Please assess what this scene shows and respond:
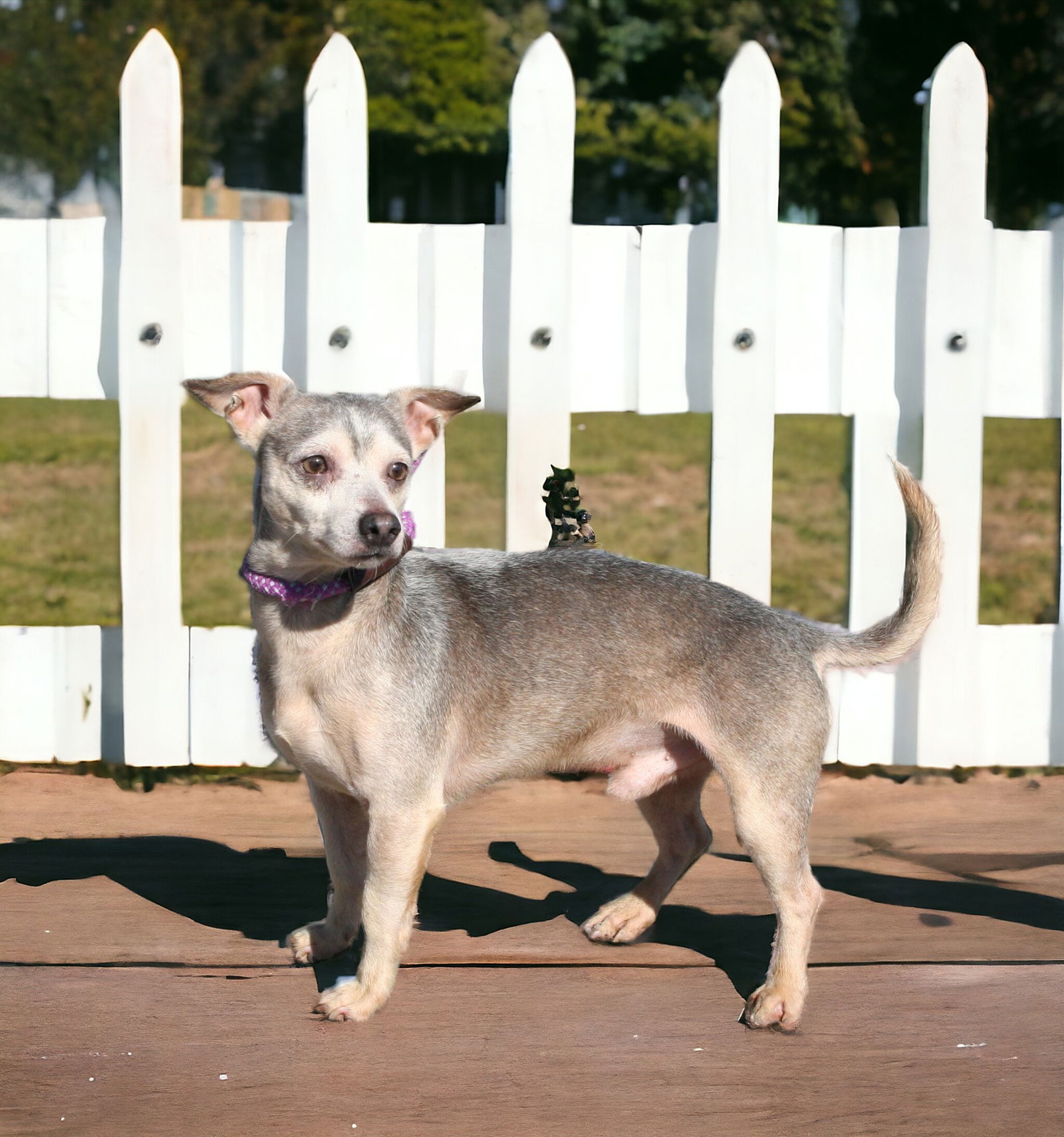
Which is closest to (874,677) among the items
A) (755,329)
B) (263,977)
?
(755,329)

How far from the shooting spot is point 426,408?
3.68m

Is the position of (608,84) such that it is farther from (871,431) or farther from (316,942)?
(316,942)

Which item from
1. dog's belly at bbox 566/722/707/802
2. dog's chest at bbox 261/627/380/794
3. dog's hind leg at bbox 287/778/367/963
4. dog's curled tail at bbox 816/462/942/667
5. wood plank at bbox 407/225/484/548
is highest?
wood plank at bbox 407/225/484/548

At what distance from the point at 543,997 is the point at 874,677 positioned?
7.76 ft

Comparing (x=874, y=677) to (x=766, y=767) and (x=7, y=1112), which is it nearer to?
(x=766, y=767)

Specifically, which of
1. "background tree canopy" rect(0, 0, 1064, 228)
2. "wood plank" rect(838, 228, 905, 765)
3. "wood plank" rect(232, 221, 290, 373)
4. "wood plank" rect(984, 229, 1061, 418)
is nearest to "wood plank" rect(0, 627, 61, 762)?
"wood plank" rect(232, 221, 290, 373)

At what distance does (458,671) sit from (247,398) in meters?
0.88

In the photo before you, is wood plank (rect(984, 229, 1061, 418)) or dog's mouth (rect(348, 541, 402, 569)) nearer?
dog's mouth (rect(348, 541, 402, 569))

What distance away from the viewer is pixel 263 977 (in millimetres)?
3572

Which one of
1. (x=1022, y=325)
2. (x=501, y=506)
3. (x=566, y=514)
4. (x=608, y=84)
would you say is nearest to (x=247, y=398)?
(x=566, y=514)

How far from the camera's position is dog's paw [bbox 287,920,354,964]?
3.68m

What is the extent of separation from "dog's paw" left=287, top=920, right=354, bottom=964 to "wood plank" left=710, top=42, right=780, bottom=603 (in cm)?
210

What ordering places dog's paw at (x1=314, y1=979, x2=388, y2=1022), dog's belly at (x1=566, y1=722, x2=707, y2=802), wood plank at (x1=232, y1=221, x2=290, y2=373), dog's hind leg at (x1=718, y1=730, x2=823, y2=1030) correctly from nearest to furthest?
dog's paw at (x1=314, y1=979, x2=388, y2=1022)
dog's hind leg at (x1=718, y1=730, x2=823, y2=1030)
dog's belly at (x1=566, y1=722, x2=707, y2=802)
wood plank at (x1=232, y1=221, x2=290, y2=373)

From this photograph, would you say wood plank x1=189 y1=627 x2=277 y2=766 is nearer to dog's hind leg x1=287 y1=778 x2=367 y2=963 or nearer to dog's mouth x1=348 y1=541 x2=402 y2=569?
dog's hind leg x1=287 y1=778 x2=367 y2=963
